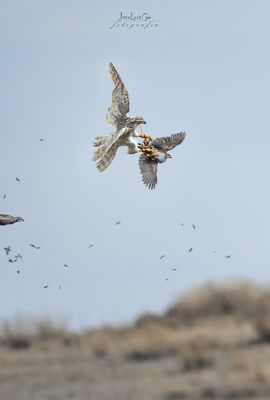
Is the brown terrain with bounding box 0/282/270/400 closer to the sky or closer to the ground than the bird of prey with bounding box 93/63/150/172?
closer to the ground

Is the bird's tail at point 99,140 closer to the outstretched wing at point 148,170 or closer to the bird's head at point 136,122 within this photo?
the bird's head at point 136,122

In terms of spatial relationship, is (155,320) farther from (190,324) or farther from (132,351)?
(132,351)

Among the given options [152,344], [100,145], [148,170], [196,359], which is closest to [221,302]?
[152,344]

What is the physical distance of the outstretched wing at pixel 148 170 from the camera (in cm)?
2659

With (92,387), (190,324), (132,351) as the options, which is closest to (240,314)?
(190,324)

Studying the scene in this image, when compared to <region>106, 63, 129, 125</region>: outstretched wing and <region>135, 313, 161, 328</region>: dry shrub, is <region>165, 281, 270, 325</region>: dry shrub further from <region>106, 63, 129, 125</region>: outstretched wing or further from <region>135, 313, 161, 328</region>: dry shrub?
<region>106, 63, 129, 125</region>: outstretched wing

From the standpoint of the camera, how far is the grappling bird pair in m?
26.6

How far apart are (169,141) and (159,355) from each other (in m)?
4.42

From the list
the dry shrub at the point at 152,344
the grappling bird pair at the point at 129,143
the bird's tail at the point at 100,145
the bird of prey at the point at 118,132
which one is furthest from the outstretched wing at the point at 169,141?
the dry shrub at the point at 152,344

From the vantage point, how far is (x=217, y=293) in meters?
35.1

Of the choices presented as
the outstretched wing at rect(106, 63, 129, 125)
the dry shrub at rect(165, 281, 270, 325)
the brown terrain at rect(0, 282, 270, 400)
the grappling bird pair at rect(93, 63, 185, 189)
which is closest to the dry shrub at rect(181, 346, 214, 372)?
the brown terrain at rect(0, 282, 270, 400)

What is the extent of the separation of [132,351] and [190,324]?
3608mm

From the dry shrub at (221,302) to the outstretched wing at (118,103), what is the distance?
7.26m

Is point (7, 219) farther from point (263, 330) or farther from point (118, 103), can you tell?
point (263, 330)
